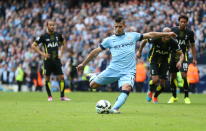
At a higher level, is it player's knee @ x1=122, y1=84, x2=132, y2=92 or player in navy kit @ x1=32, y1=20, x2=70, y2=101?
player in navy kit @ x1=32, y1=20, x2=70, y2=101

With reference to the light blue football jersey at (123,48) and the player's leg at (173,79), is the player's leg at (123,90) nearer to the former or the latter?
the light blue football jersey at (123,48)

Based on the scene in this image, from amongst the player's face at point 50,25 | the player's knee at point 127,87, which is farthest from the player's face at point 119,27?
the player's face at point 50,25

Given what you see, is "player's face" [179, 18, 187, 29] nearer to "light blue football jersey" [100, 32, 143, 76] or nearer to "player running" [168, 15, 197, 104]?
"player running" [168, 15, 197, 104]

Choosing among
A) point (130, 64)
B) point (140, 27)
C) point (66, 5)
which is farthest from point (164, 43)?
point (66, 5)

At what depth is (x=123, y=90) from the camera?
41.0 ft

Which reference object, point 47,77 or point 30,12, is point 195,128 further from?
point 30,12

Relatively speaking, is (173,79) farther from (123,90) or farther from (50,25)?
(123,90)

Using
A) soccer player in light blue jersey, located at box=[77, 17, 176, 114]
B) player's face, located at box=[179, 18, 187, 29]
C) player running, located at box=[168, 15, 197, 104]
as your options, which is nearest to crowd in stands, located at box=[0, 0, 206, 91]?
player running, located at box=[168, 15, 197, 104]

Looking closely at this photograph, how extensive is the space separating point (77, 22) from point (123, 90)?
930 inches

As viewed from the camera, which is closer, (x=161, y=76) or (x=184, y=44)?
(x=161, y=76)

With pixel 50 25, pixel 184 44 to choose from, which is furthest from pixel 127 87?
pixel 50 25

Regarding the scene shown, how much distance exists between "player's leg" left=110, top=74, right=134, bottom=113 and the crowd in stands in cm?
1662

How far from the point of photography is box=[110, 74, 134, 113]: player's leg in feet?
40.3

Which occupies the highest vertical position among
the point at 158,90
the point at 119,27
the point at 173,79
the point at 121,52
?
the point at 119,27
